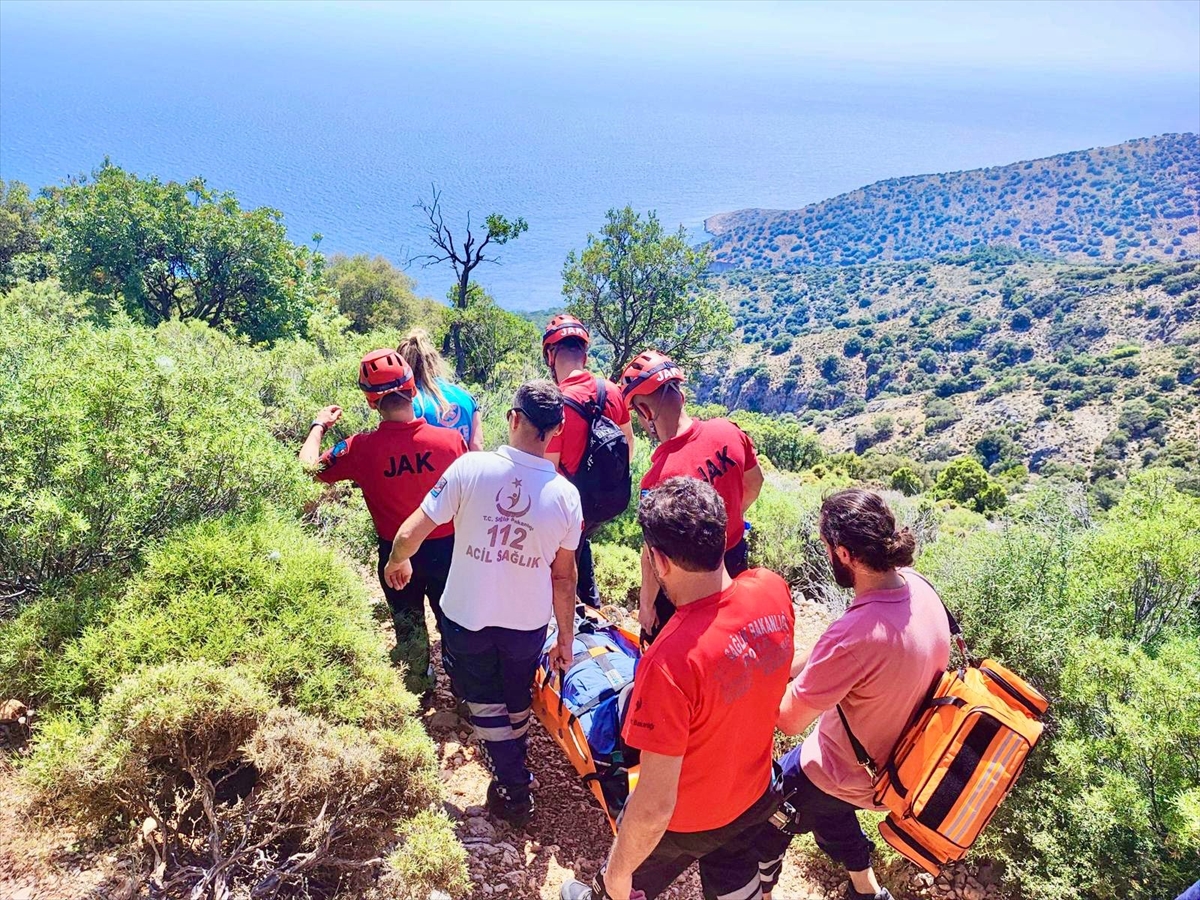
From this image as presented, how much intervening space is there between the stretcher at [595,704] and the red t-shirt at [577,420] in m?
0.98

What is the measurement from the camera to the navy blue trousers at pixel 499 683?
3320 mm

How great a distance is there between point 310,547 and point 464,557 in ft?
3.33

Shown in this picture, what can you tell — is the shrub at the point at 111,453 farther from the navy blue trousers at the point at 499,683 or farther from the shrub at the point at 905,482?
the shrub at the point at 905,482

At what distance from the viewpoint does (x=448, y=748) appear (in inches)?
160

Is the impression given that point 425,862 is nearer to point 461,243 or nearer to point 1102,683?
point 1102,683

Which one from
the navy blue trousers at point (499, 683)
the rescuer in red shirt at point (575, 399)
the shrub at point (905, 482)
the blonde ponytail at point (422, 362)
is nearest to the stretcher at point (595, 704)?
the navy blue trousers at point (499, 683)

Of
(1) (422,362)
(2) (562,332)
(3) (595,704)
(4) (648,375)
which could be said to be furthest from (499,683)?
(2) (562,332)

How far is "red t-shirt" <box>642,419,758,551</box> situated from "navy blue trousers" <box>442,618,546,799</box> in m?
1.11

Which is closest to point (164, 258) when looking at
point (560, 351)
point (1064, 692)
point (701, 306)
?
point (701, 306)

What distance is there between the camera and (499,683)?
3469mm

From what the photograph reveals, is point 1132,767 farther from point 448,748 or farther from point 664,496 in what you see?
point 448,748

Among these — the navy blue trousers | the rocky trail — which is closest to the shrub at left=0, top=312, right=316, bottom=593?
the rocky trail

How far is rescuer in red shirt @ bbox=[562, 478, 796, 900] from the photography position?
2107mm

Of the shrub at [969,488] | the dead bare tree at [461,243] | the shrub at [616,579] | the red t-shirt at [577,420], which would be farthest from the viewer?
the shrub at [969,488]
